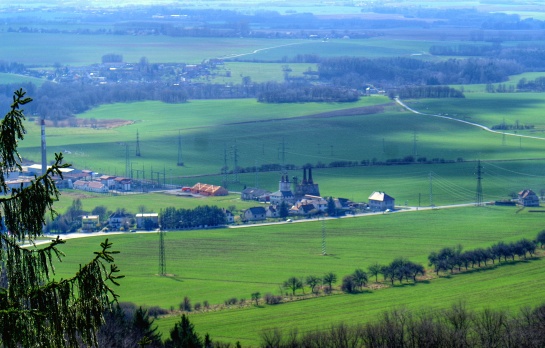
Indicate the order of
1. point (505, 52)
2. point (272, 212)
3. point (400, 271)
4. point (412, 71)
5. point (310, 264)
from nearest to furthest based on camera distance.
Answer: point (400, 271)
point (310, 264)
point (272, 212)
point (412, 71)
point (505, 52)

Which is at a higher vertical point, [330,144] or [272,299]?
[330,144]

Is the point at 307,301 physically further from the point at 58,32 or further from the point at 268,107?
the point at 58,32

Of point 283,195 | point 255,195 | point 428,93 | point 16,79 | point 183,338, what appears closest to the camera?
point 183,338

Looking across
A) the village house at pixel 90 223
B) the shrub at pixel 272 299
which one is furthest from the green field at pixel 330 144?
the shrub at pixel 272 299

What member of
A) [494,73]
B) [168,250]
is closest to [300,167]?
[168,250]

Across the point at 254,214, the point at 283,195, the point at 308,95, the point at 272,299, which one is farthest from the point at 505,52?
the point at 272,299

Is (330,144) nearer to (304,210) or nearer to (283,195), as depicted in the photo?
(283,195)

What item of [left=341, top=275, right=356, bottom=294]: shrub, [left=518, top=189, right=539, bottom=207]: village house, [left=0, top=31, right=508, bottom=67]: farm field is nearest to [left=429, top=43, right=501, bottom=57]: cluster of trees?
[left=0, top=31, right=508, bottom=67]: farm field

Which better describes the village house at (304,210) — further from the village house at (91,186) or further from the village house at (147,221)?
the village house at (91,186)
